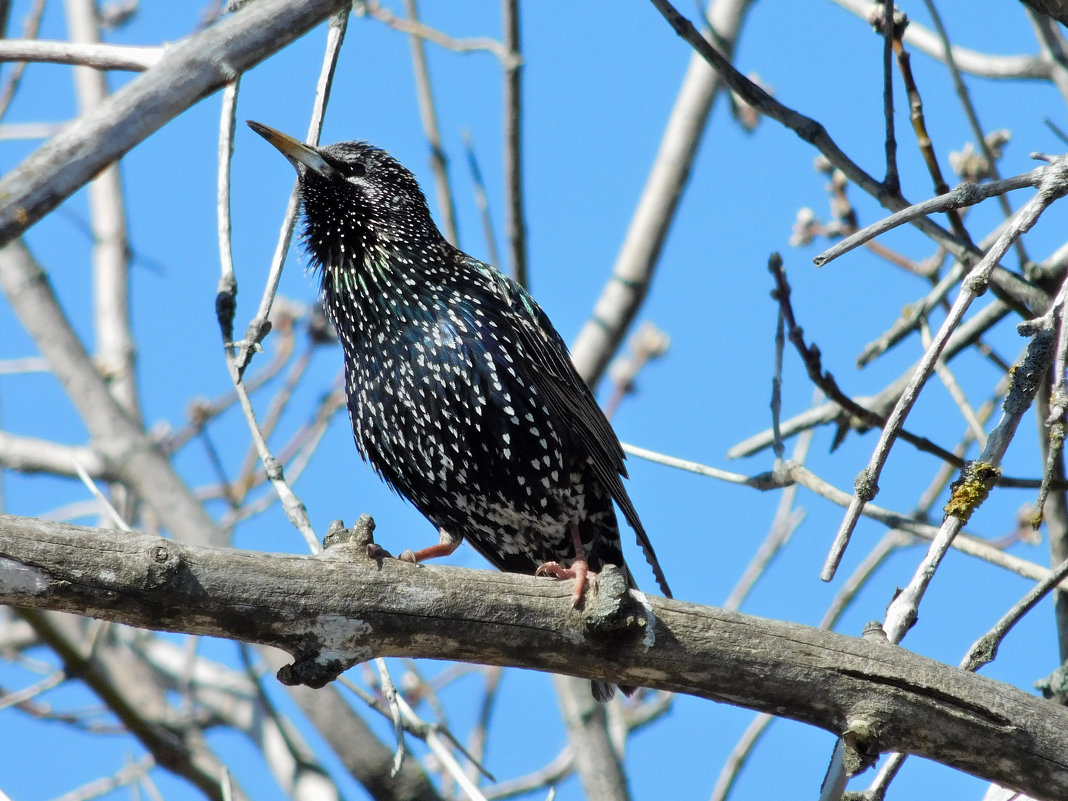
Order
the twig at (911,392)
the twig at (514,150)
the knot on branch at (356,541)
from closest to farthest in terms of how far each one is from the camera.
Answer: the twig at (911,392) → the knot on branch at (356,541) → the twig at (514,150)

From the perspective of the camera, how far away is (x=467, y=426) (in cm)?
446

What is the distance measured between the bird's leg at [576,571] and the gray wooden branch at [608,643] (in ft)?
0.11

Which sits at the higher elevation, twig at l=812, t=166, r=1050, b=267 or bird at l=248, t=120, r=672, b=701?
bird at l=248, t=120, r=672, b=701

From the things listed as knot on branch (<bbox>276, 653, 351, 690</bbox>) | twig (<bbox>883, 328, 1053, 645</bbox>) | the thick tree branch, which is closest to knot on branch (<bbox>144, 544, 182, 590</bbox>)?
knot on branch (<bbox>276, 653, 351, 690</bbox>)

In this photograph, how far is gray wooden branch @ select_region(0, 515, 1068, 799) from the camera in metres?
2.83

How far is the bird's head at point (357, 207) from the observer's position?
4895 millimetres

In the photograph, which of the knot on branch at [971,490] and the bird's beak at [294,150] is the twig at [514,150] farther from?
the knot on branch at [971,490]

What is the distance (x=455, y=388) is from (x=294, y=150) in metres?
1.18

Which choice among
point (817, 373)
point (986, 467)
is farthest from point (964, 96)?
point (986, 467)

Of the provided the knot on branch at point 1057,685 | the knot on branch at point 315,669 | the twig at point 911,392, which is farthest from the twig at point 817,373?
the knot on branch at point 315,669

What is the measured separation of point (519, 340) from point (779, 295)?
42.8 inches

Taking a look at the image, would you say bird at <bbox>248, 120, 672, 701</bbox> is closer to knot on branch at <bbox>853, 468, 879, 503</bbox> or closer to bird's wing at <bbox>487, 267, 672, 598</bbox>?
bird's wing at <bbox>487, 267, 672, 598</bbox>

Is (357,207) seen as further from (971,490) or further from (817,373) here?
(971,490)

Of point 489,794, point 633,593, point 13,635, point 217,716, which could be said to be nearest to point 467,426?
point 633,593
